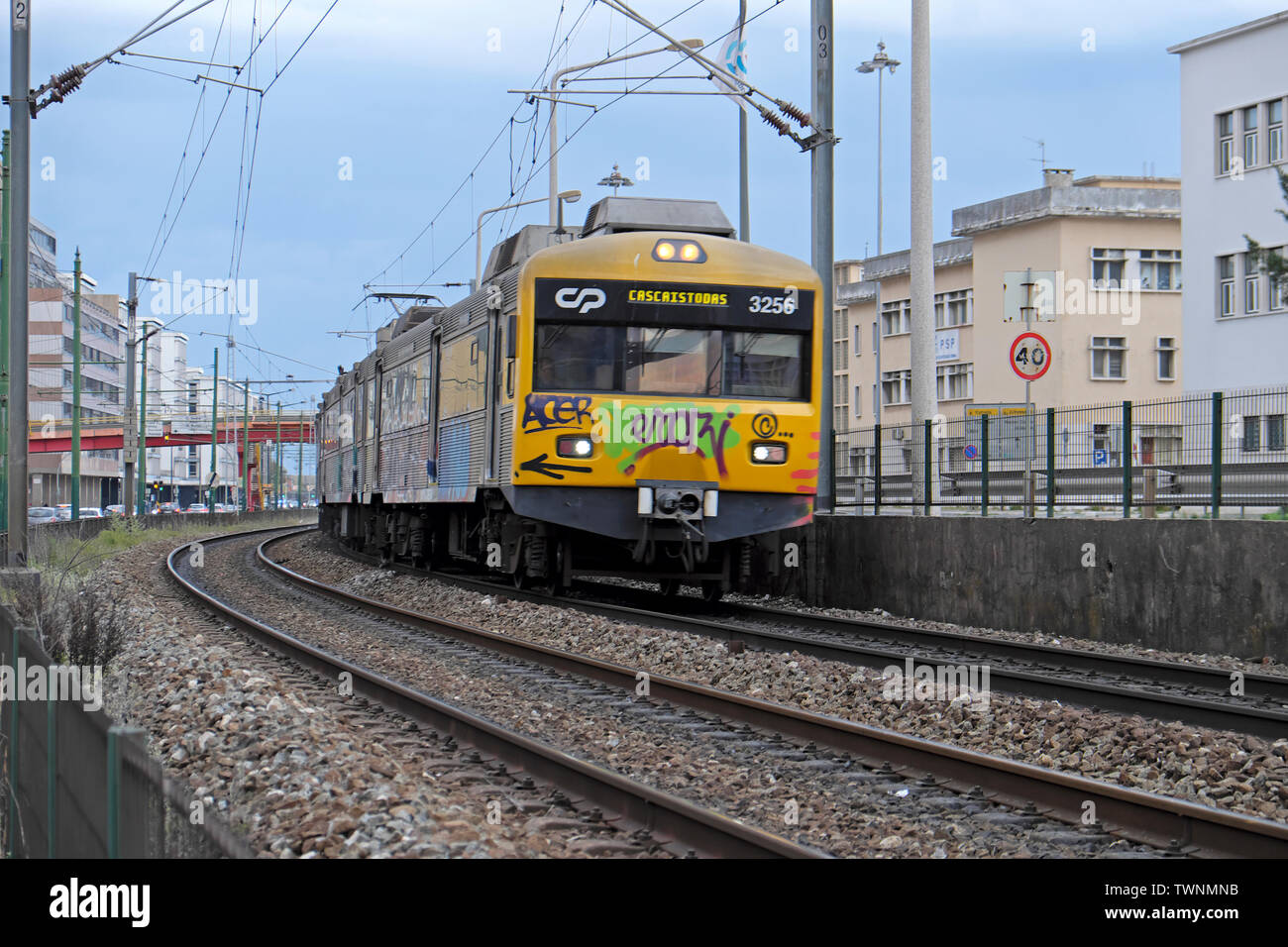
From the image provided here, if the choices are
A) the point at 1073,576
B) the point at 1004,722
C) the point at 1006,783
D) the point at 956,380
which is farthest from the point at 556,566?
the point at 956,380

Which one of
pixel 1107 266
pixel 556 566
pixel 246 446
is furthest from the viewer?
pixel 246 446

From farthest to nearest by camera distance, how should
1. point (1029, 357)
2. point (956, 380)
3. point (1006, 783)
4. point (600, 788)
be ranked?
point (956, 380) < point (1029, 357) < point (1006, 783) < point (600, 788)

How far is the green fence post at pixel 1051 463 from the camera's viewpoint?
15.8m

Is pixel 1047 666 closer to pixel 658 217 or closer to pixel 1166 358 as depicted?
pixel 658 217

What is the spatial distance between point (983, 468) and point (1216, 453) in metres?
3.64

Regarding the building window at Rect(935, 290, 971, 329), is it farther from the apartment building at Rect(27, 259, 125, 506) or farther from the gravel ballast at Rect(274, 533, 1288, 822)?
the apartment building at Rect(27, 259, 125, 506)

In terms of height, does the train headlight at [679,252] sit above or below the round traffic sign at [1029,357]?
above

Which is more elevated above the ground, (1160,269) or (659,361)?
(1160,269)

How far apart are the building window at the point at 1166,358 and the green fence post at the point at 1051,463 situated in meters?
39.3

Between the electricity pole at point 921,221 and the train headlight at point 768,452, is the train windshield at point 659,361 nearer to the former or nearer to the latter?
the train headlight at point 768,452

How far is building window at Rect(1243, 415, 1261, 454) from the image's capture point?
543 inches

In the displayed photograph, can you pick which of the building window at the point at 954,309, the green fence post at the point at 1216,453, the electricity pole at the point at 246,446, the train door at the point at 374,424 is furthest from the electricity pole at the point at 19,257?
the building window at the point at 954,309

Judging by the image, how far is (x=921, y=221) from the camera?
21.9 m
